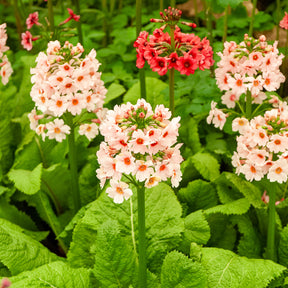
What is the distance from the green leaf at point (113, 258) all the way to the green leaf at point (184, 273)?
0.27m

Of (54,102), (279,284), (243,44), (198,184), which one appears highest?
(243,44)

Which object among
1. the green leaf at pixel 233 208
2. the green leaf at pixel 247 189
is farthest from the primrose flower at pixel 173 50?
the green leaf at pixel 233 208

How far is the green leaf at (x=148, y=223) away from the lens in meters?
3.05

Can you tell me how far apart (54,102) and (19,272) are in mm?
1062

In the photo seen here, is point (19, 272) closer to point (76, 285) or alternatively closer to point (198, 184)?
point (76, 285)

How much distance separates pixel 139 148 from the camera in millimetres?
2041

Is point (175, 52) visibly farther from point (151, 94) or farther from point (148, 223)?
point (151, 94)

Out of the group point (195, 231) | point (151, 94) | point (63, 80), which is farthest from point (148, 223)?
point (151, 94)

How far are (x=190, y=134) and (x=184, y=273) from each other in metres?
1.66

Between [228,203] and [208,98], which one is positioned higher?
[208,98]

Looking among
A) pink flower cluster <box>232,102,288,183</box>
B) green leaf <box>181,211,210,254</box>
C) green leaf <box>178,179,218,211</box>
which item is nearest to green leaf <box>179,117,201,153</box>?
green leaf <box>178,179,218,211</box>

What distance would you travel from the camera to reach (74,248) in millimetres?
3180

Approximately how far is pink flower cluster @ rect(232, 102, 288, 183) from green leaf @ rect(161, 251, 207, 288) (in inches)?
23.2

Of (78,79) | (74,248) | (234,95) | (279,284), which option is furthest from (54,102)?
(279,284)
